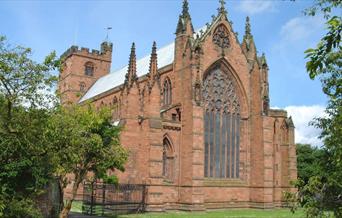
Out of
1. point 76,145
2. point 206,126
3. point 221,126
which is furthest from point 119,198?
point 76,145

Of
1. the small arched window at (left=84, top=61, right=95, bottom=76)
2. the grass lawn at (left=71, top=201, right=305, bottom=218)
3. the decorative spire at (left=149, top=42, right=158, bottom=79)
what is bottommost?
the grass lawn at (left=71, top=201, right=305, bottom=218)

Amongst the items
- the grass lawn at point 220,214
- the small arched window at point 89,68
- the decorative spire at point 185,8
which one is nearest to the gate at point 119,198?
the grass lawn at point 220,214

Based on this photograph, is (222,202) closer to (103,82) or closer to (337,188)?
(337,188)

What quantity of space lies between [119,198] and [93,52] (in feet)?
138

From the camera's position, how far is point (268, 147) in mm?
38188

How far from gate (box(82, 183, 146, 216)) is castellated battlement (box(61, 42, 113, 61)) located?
39041mm

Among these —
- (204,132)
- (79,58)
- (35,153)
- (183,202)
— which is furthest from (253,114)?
(79,58)

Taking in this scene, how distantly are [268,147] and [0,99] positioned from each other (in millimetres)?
28826

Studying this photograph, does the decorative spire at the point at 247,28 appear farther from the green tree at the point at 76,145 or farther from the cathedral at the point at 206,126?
the green tree at the point at 76,145

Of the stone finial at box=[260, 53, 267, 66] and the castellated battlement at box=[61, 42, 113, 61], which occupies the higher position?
the castellated battlement at box=[61, 42, 113, 61]

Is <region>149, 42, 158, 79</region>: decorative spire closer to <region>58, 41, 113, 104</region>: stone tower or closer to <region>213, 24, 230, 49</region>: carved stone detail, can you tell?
<region>213, 24, 230, 49</region>: carved stone detail

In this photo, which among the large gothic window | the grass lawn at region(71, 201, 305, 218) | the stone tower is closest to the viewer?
the grass lawn at region(71, 201, 305, 218)

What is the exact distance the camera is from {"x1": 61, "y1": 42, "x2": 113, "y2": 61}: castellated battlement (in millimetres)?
67438

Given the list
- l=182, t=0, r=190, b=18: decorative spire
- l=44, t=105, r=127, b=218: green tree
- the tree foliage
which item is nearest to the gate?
l=44, t=105, r=127, b=218: green tree
